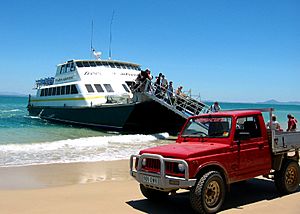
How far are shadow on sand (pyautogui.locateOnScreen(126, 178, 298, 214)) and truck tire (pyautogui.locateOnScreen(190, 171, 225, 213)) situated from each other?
12.8 inches

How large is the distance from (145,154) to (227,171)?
4.35 ft

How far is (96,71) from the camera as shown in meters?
23.8

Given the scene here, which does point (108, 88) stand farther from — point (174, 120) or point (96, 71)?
point (174, 120)

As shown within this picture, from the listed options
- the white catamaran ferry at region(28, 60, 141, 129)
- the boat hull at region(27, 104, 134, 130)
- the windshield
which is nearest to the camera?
the windshield

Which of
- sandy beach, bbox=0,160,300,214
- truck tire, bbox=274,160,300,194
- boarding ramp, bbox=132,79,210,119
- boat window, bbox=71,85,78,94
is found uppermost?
boat window, bbox=71,85,78,94

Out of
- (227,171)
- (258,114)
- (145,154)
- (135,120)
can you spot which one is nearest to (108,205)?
(145,154)

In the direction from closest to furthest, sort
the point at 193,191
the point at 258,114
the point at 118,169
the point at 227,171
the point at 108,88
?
the point at 193,191 < the point at 227,171 < the point at 258,114 < the point at 118,169 < the point at 108,88

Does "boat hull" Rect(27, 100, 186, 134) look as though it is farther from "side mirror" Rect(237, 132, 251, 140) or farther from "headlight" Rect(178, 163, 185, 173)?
A: "headlight" Rect(178, 163, 185, 173)

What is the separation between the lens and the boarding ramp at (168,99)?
18672 millimetres

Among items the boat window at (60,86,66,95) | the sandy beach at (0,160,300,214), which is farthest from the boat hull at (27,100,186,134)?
the sandy beach at (0,160,300,214)

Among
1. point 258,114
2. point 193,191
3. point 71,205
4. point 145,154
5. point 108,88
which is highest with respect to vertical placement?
point 108,88

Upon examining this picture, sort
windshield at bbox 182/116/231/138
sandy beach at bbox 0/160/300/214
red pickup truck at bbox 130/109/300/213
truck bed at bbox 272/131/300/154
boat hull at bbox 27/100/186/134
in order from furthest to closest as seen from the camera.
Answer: boat hull at bbox 27/100/186/134 < truck bed at bbox 272/131/300/154 < windshield at bbox 182/116/231/138 < sandy beach at bbox 0/160/300/214 < red pickup truck at bbox 130/109/300/213

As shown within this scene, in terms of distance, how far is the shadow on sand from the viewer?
5.59 m

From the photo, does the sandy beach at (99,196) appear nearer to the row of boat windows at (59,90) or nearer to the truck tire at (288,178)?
the truck tire at (288,178)
